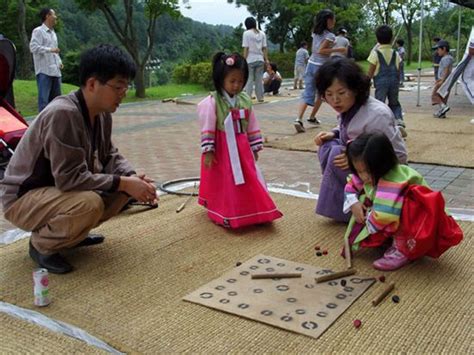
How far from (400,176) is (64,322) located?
1681mm

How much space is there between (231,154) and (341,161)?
67cm

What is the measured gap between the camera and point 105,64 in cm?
269

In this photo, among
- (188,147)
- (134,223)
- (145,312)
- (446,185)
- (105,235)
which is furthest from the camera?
(188,147)

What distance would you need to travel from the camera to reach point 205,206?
12.0 feet

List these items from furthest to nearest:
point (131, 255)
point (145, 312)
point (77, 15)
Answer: point (77, 15)
point (131, 255)
point (145, 312)

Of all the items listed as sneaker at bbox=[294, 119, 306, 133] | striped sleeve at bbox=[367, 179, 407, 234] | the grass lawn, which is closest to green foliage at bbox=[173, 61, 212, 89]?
the grass lawn

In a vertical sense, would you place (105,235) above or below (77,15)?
below

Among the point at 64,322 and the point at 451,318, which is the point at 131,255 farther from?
the point at 451,318

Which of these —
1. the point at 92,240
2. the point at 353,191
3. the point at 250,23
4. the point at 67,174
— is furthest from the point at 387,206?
the point at 250,23

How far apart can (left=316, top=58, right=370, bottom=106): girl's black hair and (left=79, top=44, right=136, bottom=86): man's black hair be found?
104 cm

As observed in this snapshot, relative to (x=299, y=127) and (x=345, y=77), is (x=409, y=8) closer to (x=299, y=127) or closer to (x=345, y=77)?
(x=299, y=127)

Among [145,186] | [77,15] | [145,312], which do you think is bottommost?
[145,312]

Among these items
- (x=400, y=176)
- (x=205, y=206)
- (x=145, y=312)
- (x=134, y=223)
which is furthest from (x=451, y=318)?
(x=134, y=223)

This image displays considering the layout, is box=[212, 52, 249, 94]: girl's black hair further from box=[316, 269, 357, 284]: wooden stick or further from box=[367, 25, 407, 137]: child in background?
box=[367, 25, 407, 137]: child in background
